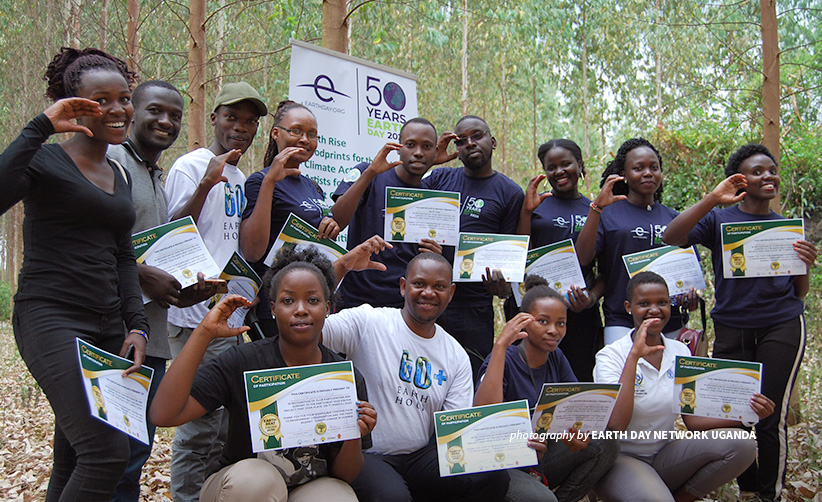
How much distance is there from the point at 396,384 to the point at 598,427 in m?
1.07

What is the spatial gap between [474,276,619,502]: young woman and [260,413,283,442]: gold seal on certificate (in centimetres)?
110

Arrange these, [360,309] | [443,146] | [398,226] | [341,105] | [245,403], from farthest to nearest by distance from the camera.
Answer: [341,105]
[443,146]
[398,226]
[360,309]
[245,403]

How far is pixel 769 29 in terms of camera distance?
552 centimetres

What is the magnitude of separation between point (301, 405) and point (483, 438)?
2.88ft

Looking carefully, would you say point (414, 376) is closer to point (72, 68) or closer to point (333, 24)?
point (72, 68)

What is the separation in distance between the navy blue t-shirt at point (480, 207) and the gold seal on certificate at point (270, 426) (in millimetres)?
1773

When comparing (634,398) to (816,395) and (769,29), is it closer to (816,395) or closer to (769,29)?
(769,29)

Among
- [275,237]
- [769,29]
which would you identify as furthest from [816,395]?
[275,237]

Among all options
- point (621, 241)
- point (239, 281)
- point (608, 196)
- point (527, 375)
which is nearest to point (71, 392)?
point (239, 281)

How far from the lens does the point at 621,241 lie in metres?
4.25

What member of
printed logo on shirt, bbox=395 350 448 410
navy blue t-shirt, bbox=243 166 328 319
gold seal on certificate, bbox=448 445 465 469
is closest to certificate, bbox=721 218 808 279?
printed logo on shirt, bbox=395 350 448 410

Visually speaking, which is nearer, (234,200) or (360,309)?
(360,309)

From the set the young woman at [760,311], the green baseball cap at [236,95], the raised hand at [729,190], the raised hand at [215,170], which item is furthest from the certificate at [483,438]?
the green baseball cap at [236,95]

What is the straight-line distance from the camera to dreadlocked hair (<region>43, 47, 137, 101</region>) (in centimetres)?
268
